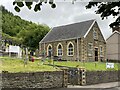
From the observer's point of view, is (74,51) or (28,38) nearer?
(74,51)

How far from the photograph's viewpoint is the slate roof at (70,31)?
39.2 m

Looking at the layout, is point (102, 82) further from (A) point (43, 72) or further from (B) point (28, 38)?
(B) point (28, 38)

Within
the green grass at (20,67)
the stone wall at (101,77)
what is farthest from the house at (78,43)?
the green grass at (20,67)

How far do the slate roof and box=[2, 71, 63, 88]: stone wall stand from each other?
58.6 ft

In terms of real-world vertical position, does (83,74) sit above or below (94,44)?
below

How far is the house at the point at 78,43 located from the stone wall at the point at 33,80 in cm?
1700

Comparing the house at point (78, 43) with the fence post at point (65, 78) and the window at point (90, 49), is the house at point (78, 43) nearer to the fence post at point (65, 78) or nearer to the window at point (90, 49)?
the window at point (90, 49)

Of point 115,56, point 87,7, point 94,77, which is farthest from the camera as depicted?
point 115,56


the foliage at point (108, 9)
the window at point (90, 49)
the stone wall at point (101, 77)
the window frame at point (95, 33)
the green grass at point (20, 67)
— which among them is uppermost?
the window frame at point (95, 33)

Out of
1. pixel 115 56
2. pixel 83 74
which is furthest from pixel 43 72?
pixel 115 56

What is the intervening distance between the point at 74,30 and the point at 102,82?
15.6m

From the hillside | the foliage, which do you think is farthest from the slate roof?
the foliage

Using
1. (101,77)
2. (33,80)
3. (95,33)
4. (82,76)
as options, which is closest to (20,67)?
(33,80)

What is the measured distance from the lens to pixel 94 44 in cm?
4028
